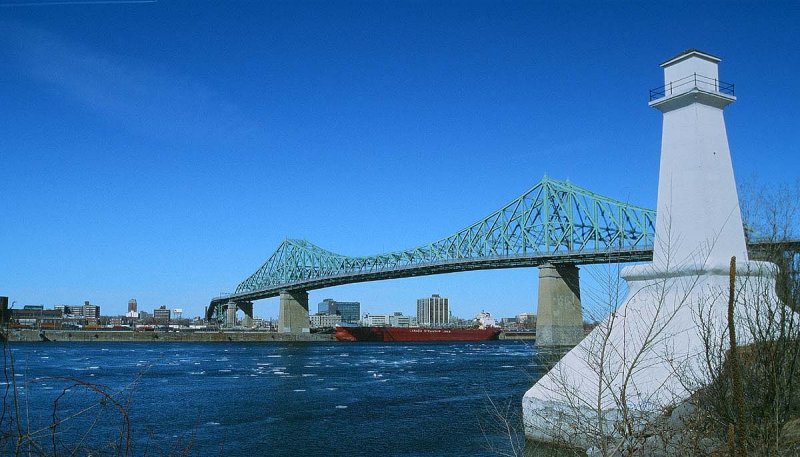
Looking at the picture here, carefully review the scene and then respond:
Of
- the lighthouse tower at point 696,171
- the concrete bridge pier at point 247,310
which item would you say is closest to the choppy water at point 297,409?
the lighthouse tower at point 696,171

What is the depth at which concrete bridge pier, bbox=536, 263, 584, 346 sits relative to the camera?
64625 millimetres

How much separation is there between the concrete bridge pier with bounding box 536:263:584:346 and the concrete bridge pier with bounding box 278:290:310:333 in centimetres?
4724

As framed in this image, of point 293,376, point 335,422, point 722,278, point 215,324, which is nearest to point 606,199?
point 293,376

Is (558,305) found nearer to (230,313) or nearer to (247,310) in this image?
(247,310)

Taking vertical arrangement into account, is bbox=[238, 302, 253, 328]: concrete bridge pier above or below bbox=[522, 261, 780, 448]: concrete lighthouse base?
below

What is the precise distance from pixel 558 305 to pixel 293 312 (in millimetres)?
53073

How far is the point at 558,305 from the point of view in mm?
69000

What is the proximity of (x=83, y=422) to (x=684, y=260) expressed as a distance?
727 inches

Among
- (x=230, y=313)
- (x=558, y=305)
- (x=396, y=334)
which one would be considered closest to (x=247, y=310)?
(x=230, y=313)

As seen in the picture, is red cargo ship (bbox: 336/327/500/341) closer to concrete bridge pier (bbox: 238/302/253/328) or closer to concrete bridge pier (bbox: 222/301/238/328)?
concrete bridge pier (bbox: 238/302/253/328)

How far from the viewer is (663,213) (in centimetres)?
1531

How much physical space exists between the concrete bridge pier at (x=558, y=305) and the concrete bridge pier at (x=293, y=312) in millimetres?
47243

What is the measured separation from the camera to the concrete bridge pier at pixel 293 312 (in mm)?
107438

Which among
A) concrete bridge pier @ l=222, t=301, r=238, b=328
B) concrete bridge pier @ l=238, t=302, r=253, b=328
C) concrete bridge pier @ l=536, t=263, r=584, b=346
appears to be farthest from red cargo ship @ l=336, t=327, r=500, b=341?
concrete bridge pier @ l=536, t=263, r=584, b=346
